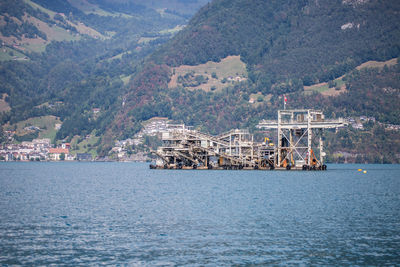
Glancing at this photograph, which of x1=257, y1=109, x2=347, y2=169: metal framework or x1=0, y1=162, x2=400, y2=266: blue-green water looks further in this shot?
x1=257, y1=109, x2=347, y2=169: metal framework

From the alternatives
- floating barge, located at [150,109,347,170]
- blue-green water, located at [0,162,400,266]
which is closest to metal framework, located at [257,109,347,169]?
floating barge, located at [150,109,347,170]

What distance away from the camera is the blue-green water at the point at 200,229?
4128 cm

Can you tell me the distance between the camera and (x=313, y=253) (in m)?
42.6

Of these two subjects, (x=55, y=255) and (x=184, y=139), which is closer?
(x=55, y=255)

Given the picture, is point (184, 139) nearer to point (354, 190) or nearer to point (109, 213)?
point (354, 190)

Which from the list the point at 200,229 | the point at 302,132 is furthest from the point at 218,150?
the point at 200,229

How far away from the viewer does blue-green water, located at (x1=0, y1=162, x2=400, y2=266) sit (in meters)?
41.3

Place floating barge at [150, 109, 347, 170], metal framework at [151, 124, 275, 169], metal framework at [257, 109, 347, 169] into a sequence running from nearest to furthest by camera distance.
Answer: metal framework at [257, 109, 347, 169], floating barge at [150, 109, 347, 170], metal framework at [151, 124, 275, 169]

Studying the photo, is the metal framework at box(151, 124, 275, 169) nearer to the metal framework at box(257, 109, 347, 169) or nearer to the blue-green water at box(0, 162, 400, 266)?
the metal framework at box(257, 109, 347, 169)

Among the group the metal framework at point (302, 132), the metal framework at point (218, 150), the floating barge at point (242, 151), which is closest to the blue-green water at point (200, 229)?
the metal framework at point (302, 132)

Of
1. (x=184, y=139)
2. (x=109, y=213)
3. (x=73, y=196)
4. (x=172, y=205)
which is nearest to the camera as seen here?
(x=109, y=213)

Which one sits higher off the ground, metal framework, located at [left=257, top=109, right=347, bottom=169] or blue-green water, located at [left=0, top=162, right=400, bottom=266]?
metal framework, located at [left=257, top=109, right=347, bottom=169]

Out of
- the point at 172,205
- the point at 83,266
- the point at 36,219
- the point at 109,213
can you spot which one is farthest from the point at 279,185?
the point at 83,266

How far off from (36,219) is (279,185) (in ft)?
171
